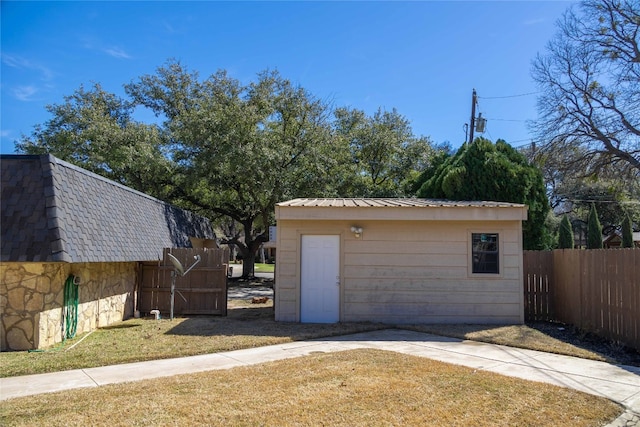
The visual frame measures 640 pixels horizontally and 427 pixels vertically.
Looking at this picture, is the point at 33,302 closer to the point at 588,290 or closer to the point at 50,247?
the point at 50,247

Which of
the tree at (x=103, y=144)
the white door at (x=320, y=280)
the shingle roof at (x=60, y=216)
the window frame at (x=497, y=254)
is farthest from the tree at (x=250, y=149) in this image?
the window frame at (x=497, y=254)

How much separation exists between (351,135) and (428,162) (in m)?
4.41

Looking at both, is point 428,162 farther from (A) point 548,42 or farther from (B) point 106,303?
(B) point 106,303

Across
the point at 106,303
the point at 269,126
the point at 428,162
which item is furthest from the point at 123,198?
the point at 428,162

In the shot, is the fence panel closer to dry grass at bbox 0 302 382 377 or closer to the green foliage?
dry grass at bbox 0 302 382 377

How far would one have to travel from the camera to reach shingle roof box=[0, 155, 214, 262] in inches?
274

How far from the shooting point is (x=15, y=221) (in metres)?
7.14

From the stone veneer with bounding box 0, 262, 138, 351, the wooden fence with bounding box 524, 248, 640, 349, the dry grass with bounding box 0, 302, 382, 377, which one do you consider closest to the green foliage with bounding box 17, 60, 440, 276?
the dry grass with bounding box 0, 302, 382, 377

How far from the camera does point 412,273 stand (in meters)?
9.83

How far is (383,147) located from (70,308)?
57.9 feet

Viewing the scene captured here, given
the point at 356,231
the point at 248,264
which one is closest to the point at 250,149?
the point at 248,264

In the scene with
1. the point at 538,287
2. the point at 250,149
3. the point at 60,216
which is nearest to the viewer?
the point at 60,216

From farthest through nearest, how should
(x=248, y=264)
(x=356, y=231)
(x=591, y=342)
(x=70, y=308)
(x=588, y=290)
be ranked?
(x=248, y=264)
(x=356, y=231)
(x=588, y=290)
(x=70, y=308)
(x=591, y=342)

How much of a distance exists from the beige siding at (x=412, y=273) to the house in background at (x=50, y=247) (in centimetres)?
372
